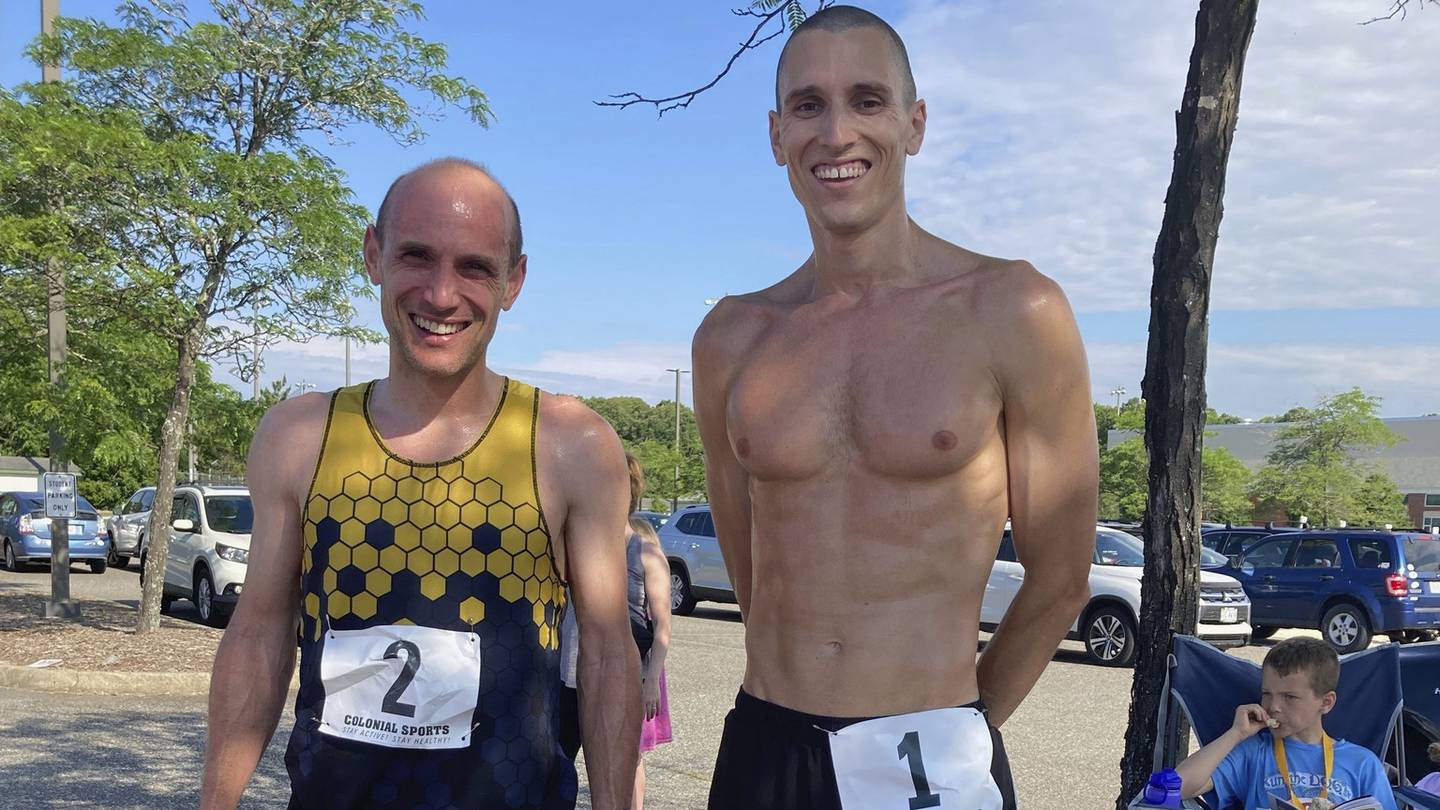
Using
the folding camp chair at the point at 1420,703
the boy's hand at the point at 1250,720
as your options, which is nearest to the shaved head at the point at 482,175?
the boy's hand at the point at 1250,720

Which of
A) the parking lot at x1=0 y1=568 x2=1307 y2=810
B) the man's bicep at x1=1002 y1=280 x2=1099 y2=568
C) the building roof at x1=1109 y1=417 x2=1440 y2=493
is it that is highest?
the building roof at x1=1109 y1=417 x2=1440 y2=493

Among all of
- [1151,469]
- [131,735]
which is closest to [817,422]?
[1151,469]

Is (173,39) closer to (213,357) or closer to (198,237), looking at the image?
(198,237)

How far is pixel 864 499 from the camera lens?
7.25 feet

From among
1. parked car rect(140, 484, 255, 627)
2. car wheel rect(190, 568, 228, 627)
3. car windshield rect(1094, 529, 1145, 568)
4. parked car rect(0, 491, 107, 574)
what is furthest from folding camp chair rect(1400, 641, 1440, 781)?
parked car rect(0, 491, 107, 574)

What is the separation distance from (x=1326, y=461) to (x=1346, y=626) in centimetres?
2533

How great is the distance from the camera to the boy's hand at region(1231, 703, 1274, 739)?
14.5 feet

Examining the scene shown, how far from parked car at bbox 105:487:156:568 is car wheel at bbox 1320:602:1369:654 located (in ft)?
66.3

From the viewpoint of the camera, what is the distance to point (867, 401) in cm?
225

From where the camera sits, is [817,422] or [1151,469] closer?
[817,422]

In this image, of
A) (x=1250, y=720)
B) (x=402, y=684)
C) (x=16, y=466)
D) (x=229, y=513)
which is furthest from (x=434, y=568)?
(x=16, y=466)

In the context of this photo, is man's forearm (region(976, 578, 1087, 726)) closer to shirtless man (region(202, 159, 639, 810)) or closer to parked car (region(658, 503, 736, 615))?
shirtless man (region(202, 159, 639, 810))

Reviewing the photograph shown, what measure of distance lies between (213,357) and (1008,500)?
1094 cm

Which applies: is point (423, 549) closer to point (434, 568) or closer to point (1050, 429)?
point (434, 568)
